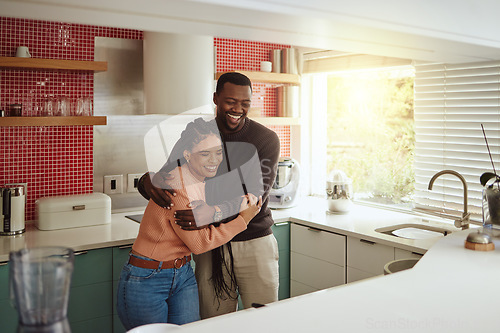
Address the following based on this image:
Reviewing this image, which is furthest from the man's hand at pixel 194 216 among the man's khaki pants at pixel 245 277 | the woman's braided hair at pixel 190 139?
the man's khaki pants at pixel 245 277

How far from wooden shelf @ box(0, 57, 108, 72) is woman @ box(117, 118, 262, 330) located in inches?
46.1

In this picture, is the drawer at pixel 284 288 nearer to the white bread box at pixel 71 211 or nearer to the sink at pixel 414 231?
the sink at pixel 414 231

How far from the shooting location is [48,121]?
2.94 metres

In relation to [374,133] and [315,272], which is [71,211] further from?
[374,133]

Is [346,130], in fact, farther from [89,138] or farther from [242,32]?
[242,32]

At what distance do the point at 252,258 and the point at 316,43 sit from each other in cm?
106

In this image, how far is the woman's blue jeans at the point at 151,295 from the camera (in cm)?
209

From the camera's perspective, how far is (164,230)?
2.08 metres

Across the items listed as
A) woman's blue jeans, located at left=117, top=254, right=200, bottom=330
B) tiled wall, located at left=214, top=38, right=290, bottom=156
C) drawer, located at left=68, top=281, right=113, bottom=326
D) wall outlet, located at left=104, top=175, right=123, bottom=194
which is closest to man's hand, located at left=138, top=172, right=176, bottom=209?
woman's blue jeans, located at left=117, top=254, right=200, bottom=330

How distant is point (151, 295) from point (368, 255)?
1.33 metres

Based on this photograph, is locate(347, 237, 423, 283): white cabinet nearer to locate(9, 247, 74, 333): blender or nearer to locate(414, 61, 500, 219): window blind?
locate(414, 61, 500, 219): window blind

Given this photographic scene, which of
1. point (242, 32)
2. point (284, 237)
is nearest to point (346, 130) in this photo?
point (284, 237)

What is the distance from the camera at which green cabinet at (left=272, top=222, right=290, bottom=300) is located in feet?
11.1

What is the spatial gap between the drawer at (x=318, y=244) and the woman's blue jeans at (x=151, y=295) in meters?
1.19
